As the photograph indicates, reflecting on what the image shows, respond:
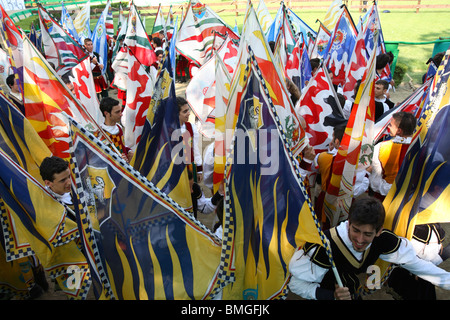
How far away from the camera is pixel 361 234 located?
7.79 feet

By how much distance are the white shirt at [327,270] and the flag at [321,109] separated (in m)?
2.24

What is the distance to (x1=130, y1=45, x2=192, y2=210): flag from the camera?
3516 millimetres

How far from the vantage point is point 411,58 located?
541 inches

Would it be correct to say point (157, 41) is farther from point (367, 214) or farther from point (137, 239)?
point (367, 214)

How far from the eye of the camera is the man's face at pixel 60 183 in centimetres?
317

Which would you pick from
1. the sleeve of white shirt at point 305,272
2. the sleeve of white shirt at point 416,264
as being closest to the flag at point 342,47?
the sleeve of white shirt at point 416,264

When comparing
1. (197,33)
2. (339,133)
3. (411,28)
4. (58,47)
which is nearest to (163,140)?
(339,133)

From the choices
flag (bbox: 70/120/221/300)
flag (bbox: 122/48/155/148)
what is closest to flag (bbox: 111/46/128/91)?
flag (bbox: 122/48/155/148)

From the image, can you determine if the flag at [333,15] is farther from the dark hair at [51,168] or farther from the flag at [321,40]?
the dark hair at [51,168]

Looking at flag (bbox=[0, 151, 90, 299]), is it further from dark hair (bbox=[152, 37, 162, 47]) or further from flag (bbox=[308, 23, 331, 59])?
dark hair (bbox=[152, 37, 162, 47])

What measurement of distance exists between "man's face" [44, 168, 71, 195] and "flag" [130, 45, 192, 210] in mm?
655

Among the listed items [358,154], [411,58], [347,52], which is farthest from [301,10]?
[358,154]

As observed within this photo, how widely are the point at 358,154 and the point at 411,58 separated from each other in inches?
486

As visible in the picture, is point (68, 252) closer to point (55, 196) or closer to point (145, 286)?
point (55, 196)
